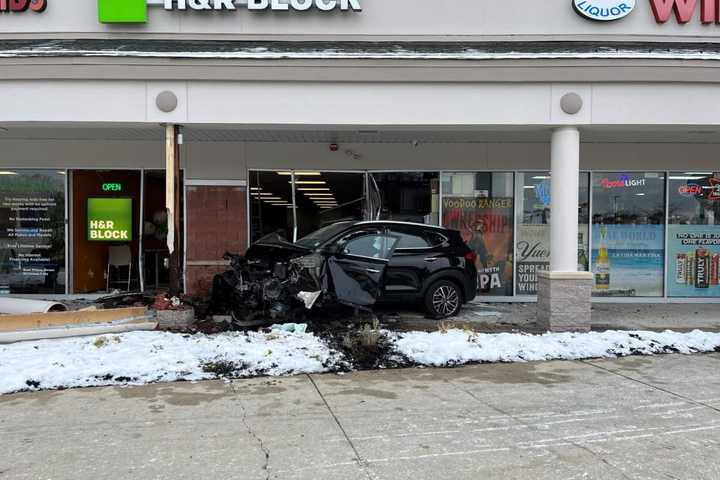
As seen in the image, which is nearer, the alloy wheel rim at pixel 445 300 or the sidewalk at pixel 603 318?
the sidewalk at pixel 603 318

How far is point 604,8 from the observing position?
9.40 metres

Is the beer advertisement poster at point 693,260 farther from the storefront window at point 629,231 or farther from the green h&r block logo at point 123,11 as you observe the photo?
the green h&r block logo at point 123,11

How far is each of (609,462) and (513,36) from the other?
23.8 ft

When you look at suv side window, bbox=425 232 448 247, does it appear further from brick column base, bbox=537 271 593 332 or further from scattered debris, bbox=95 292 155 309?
scattered debris, bbox=95 292 155 309

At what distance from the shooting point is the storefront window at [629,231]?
12.1 metres

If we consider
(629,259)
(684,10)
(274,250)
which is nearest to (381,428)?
(274,250)

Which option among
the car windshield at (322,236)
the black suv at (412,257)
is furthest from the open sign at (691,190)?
the car windshield at (322,236)

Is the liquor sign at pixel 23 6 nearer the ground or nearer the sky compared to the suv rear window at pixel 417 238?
nearer the sky

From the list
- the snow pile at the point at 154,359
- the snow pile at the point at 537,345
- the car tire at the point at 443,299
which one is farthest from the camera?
the car tire at the point at 443,299

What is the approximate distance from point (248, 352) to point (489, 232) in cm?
653

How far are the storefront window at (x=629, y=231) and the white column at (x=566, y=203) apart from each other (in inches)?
129

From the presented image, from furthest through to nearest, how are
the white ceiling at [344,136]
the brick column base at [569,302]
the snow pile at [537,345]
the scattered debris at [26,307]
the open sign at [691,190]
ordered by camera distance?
the open sign at [691,190]
the white ceiling at [344,136]
the brick column base at [569,302]
the scattered debris at [26,307]
the snow pile at [537,345]

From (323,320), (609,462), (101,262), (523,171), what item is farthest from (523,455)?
(101,262)

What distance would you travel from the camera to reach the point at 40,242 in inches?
464
